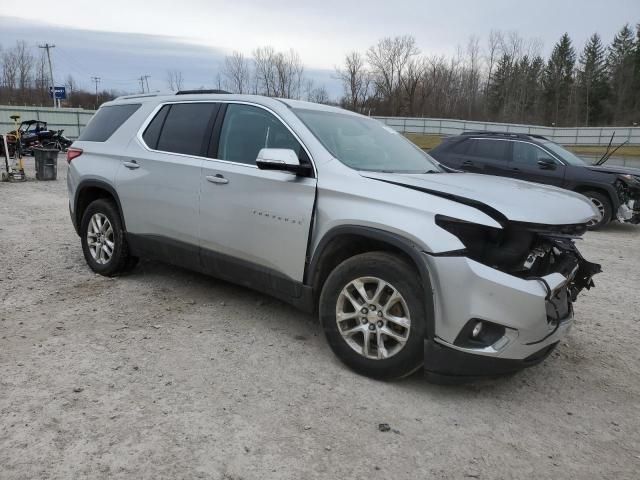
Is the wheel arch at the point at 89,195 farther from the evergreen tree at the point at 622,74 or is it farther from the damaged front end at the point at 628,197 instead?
the evergreen tree at the point at 622,74

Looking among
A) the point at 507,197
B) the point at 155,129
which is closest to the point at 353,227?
the point at 507,197

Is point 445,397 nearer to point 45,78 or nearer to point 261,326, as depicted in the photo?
point 261,326

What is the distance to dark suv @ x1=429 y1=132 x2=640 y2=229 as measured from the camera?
9797 millimetres

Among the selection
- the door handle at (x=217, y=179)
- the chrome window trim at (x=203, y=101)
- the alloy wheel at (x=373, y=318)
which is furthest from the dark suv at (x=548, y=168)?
the alloy wheel at (x=373, y=318)

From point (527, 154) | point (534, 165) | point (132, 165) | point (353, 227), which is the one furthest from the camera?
point (527, 154)

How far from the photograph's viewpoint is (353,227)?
3.39 metres

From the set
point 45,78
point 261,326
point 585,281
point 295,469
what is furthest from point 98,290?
point 45,78

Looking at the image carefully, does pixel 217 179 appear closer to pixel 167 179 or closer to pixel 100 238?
pixel 167 179

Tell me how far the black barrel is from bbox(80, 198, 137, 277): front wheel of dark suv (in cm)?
1032

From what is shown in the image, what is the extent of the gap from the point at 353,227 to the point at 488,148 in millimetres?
8160

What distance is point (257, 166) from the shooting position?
3893 mm

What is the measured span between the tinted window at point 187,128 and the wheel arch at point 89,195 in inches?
30.8

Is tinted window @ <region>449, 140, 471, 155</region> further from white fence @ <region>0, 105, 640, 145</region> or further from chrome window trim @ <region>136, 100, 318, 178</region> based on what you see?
white fence @ <region>0, 105, 640, 145</region>

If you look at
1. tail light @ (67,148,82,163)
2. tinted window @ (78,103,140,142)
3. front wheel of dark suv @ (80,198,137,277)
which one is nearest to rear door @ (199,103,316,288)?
front wheel of dark suv @ (80,198,137,277)
